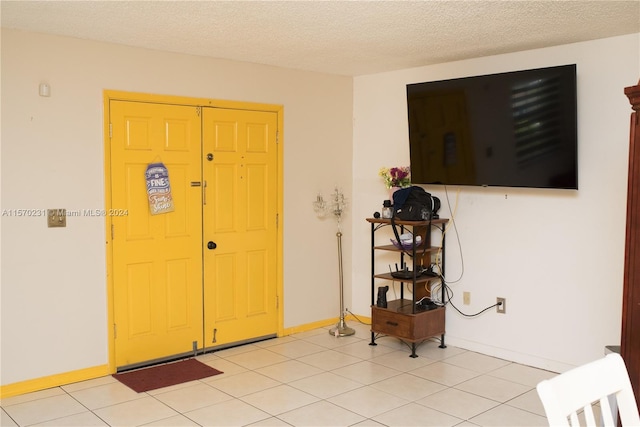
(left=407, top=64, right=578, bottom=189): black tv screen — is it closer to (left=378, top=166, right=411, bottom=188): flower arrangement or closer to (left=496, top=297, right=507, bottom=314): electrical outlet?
(left=378, top=166, right=411, bottom=188): flower arrangement

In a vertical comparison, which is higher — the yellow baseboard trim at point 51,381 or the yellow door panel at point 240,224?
the yellow door panel at point 240,224

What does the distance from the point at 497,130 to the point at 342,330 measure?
2243mm

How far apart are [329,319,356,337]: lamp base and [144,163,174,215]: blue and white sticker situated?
1.90 m

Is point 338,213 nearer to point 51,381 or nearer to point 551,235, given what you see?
point 551,235

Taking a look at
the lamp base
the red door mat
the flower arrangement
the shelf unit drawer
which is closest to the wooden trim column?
the shelf unit drawer

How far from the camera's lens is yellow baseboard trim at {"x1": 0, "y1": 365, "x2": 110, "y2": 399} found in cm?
390

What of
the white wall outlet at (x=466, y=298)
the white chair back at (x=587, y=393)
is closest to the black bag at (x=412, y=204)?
the white wall outlet at (x=466, y=298)

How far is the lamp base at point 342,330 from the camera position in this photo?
537 cm

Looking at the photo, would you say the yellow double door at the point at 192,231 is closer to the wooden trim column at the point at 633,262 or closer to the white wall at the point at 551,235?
the white wall at the point at 551,235

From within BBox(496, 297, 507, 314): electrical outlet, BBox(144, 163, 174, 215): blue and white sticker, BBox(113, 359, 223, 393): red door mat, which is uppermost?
BBox(144, 163, 174, 215): blue and white sticker

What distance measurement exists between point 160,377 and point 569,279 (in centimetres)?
302

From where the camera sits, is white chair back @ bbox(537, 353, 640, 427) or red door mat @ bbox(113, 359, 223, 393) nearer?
white chair back @ bbox(537, 353, 640, 427)

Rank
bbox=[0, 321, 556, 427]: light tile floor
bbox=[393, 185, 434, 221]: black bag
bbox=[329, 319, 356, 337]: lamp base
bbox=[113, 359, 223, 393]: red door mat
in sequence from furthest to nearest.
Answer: bbox=[329, 319, 356, 337]: lamp base → bbox=[393, 185, 434, 221]: black bag → bbox=[113, 359, 223, 393]: red door mat → bbox=[0, 321, 556, 427]: light tile floor

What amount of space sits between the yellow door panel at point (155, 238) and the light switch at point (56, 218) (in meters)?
0.35
